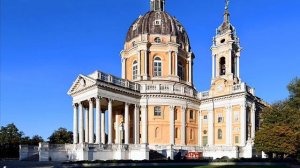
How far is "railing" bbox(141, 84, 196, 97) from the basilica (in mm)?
97

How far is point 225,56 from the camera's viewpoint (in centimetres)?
6525

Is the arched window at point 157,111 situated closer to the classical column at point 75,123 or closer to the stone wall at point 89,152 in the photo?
the stone wall at point 89,152

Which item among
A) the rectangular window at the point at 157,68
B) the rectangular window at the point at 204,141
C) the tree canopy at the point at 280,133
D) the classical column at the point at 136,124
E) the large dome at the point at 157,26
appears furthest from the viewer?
the large dome at the point at 157,26

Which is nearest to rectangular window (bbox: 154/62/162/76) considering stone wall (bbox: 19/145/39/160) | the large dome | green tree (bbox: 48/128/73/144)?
the large dome

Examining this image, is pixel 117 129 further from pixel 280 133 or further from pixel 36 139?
pixel 36 139

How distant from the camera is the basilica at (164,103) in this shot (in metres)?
53.2

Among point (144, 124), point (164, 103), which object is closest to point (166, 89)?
point (164, 103)

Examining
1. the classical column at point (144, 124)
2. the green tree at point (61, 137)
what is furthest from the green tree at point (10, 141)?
the classical column at point (144, 124)

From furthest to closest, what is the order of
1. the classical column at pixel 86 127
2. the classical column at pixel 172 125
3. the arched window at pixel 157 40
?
the arched window at pixel 157 40
the classical column at pixel 172 125
the classical column at pixel 86 127

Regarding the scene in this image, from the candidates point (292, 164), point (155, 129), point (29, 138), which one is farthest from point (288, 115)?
point (29, 138)

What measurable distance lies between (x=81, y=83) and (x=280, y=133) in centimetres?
2880

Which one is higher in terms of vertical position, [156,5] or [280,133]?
[156,5]

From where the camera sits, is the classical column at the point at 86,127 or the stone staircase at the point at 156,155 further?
the classical column at the point at 86,127

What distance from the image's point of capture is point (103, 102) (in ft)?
188
